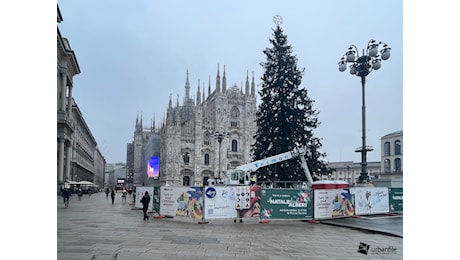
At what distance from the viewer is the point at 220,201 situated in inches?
584

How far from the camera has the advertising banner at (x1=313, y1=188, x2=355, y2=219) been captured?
50.8 ft

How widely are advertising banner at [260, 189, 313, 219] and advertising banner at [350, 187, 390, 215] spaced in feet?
9.26

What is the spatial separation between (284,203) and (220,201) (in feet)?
8.16

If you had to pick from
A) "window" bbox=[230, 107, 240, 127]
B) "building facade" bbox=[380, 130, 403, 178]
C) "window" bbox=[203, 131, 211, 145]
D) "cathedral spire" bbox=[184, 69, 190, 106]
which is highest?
"cathedral spire" bbox=[184, 69, 190, 106]

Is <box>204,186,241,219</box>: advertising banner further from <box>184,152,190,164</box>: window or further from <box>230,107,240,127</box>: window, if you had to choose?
<box>230,107,240,127</box>: window

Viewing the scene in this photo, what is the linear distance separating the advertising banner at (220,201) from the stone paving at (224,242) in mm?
993

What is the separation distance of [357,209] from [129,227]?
987 centimetres

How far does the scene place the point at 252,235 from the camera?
11.1 metres

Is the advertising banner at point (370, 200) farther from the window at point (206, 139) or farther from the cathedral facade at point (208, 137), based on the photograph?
the window at point (206, 139)

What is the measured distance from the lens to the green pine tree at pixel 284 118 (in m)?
26.3

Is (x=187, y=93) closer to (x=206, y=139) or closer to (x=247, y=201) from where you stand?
(x=206, y=139)

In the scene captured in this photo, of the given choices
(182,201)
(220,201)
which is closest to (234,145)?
(182,201)

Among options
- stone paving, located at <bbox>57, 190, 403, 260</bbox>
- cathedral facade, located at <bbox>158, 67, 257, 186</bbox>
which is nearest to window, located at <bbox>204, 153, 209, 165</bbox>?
cathedral facade, located at <bbox>158, 67, 257, 186</bbox>
